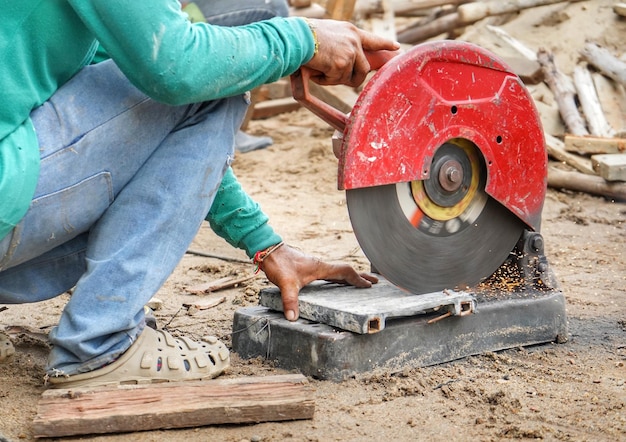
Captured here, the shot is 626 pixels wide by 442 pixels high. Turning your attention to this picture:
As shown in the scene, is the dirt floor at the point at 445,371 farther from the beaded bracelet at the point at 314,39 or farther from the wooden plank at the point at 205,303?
the beaded bracelet at the point at 314,39

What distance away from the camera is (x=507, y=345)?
3051 mm

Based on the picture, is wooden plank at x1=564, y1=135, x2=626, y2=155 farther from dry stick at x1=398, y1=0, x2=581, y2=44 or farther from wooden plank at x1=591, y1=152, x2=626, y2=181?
dry stick at x1=398, y1=0, x2=581, y2=44

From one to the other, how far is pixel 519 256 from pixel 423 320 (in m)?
0.58

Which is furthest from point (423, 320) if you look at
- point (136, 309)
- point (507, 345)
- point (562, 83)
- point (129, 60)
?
point (562, 83)

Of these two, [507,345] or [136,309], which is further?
[507,345]

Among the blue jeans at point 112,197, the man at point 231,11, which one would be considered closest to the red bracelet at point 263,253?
the blue jeans at point 112,197

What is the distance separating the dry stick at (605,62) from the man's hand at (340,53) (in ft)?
15.2

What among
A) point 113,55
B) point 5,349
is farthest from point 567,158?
point 113,55

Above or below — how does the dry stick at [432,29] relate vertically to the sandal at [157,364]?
above

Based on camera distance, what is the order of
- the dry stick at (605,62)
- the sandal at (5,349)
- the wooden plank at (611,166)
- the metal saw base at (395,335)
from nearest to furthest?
the metal saw base at (395,335) → the sandal at (5,349) → the wooden plank at (611,166) → the dry stick at (605,62)

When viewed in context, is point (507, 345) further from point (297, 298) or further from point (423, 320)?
point (297, 298)

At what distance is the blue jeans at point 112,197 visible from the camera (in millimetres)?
2342

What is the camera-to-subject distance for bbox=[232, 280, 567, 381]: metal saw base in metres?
2.69

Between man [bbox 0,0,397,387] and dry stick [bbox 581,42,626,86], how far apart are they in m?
4.65
